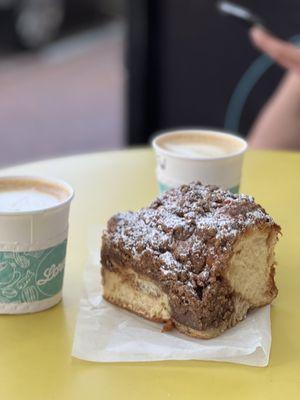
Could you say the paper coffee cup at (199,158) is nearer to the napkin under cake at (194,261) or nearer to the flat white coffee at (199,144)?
the flat white coffee at (199,144)

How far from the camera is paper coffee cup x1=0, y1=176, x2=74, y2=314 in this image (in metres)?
1.01

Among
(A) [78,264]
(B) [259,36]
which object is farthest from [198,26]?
(A) [78,264]

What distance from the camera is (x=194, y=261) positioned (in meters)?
0.99

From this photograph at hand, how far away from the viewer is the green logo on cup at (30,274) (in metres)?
1.02

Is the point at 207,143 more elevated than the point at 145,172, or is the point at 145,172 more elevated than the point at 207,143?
the point at 207,143

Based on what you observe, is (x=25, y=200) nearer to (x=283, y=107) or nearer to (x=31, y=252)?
(x=31, y=252)

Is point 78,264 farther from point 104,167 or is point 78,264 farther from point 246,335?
point 104,167

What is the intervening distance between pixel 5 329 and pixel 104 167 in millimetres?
725

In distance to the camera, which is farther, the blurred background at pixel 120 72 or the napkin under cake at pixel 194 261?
the blurred background at pixel 120 72

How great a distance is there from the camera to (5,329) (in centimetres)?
102

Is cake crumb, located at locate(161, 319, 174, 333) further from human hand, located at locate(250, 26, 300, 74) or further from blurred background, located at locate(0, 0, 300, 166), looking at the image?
blurred background, located at locate(0, 0, 300, 166)

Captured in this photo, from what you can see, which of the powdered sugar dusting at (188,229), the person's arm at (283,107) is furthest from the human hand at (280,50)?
the powdered sugar dusting at (188,229)

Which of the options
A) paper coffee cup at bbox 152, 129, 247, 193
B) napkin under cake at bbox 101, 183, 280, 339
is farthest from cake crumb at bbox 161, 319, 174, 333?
paper coffee cup at bbox 152, 129, 247, 193

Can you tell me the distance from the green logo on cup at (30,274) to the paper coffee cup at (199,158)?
0.31 meters
